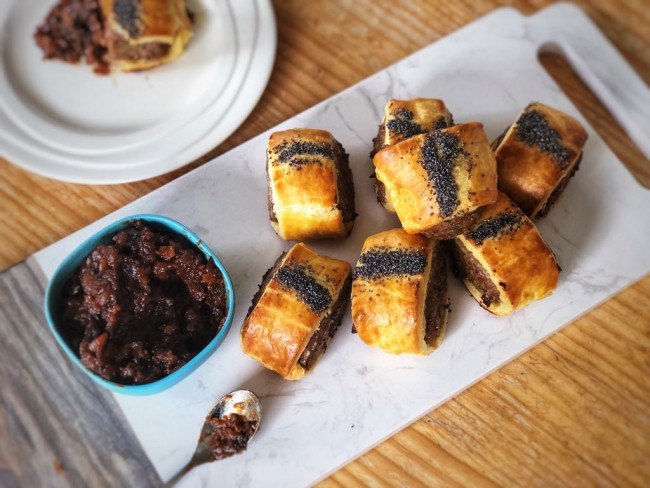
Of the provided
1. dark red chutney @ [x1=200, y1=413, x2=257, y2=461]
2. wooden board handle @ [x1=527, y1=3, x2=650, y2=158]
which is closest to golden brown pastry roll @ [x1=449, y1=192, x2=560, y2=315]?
wooden board handle @ [x1=527, y1=3, x2=650, y2=158]

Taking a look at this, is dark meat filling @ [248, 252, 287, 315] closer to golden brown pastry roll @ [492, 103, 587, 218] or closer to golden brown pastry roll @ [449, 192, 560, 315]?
golden brown pastry roll @ [449, 192, 560, 315]

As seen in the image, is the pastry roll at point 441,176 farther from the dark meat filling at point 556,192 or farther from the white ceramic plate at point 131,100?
the white ceramic plate at point 131,100

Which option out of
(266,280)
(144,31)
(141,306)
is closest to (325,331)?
(266,280)

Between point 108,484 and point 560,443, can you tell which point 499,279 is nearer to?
point 560,443

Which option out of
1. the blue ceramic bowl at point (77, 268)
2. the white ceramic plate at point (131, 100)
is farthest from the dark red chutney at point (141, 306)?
the white ceramic plate at point (131, 100)

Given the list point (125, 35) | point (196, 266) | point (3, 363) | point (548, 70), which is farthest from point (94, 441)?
point (548, 70)

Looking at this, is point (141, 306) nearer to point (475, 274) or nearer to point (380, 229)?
point (380, 229)

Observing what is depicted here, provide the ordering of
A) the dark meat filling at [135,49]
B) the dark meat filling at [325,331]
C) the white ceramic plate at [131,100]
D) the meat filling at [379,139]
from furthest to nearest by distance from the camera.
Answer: the dark meat filling at [135,49]
the white ceramic plate at [131,100]
the meat filling at [379,139]
the dark meat filling at [325,331]
